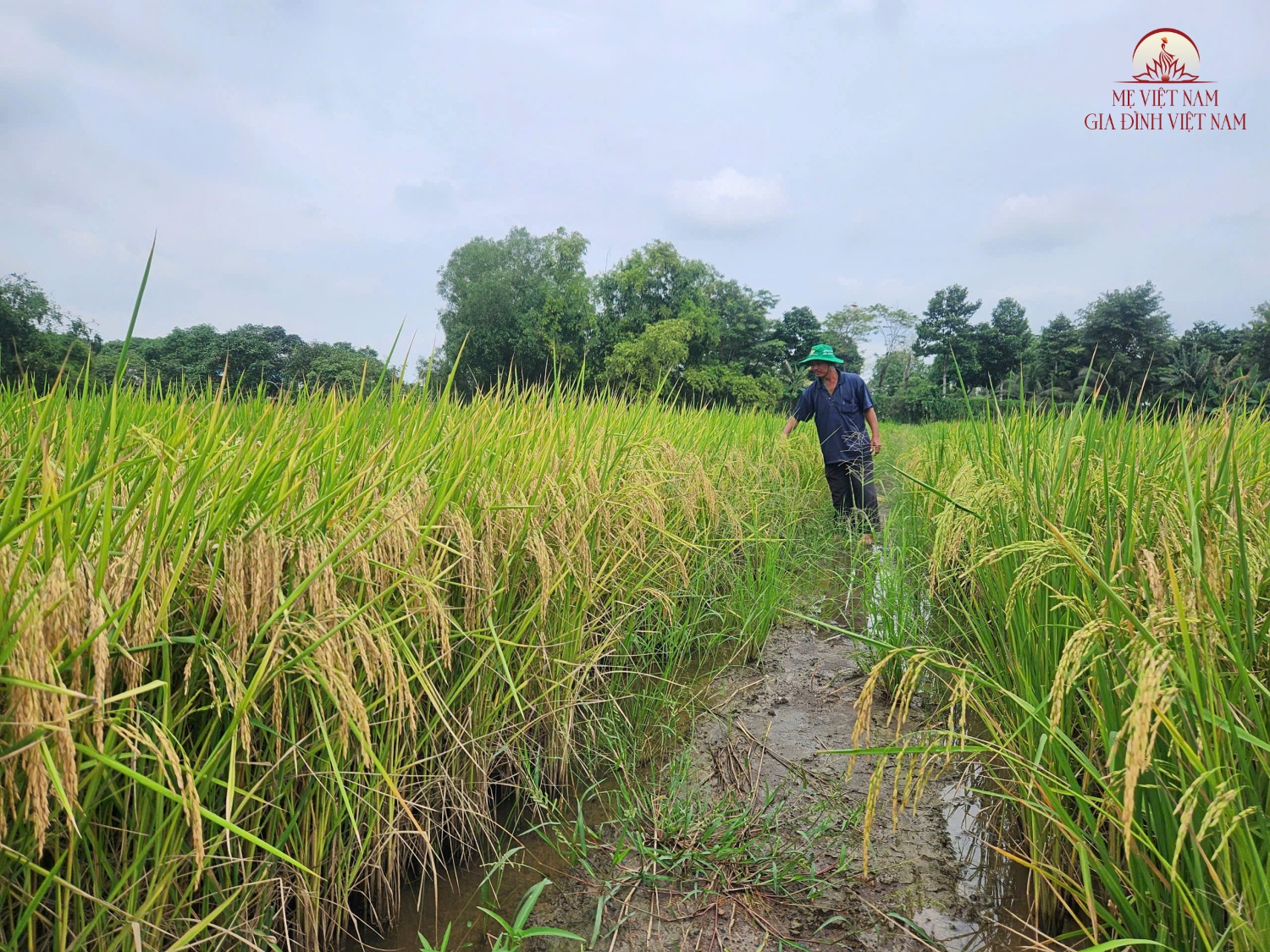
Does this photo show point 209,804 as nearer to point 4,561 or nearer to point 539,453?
point 4,561

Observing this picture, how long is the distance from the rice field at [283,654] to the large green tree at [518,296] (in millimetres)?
34019

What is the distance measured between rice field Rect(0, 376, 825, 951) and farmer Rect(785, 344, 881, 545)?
354 cm

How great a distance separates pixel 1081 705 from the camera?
6.00 feet

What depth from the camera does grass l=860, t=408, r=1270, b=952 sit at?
3.35 ft

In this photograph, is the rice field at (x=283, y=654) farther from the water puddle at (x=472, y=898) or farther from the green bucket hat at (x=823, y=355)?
the green bucket hat at (x=823, y=355)

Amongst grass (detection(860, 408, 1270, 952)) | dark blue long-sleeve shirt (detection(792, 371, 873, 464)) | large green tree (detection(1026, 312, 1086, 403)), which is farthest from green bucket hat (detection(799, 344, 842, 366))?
large green tree (detection(1026, 312, 1086, 403))

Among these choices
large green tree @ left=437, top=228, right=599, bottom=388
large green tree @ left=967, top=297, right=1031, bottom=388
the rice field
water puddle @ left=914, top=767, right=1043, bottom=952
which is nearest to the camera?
the rice field

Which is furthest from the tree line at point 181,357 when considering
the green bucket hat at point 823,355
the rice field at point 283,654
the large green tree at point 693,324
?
the large green tree at point 693,324

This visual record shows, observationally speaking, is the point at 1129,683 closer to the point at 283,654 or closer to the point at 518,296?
the point at 283,654

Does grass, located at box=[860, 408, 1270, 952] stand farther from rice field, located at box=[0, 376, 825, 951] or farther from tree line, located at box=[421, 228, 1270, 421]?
tree line, located at box=[421, 228, 1270, 421]

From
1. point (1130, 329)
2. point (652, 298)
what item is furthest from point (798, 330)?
point (1130, 329)

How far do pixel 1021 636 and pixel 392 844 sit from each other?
1865 mm

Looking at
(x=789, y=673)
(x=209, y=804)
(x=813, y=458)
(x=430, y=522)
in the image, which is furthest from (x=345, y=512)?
(x=813, y=458)

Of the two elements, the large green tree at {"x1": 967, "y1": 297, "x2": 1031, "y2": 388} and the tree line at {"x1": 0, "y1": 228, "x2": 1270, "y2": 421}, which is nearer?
the tree line at {"x1": 0, "y1": 228, "x2": 1270, "y2": 421}
